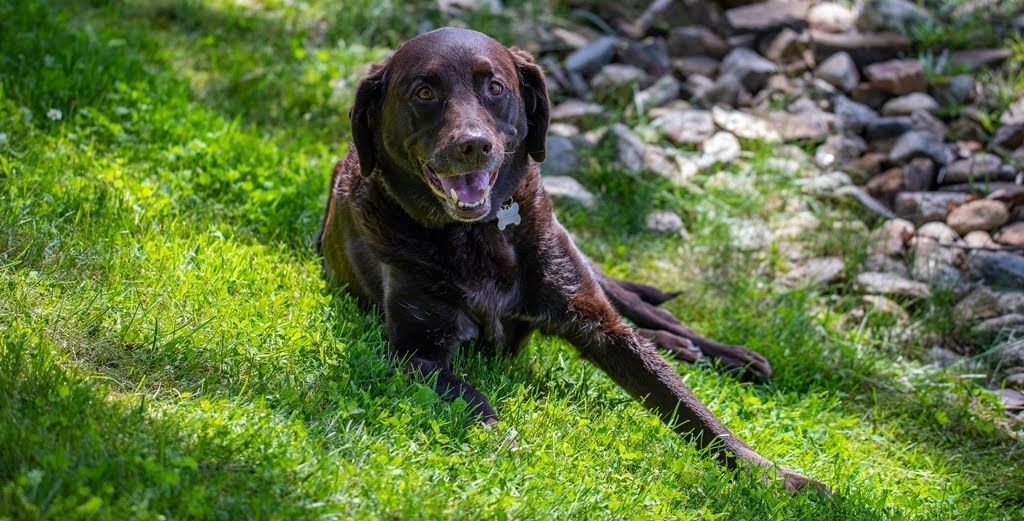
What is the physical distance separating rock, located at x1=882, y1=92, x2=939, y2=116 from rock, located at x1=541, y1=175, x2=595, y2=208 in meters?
2.32

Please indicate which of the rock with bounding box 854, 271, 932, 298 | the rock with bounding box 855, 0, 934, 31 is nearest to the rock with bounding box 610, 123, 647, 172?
the rock with bounding box 854, 271, 932, 298

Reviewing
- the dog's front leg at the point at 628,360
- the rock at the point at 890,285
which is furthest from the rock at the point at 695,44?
the dog's front leg at the point at 628,360

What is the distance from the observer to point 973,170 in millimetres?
6559

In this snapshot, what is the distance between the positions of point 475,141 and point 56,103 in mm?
3032

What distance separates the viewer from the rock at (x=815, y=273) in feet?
19.3

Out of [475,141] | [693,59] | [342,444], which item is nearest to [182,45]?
[693,59]

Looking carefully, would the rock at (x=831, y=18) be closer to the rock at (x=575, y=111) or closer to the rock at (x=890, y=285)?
the rock at (x=575, y=111)

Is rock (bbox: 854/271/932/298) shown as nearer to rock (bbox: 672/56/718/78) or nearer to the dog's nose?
rock (bbox: 672/56/718/78)

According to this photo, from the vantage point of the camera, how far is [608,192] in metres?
6.61

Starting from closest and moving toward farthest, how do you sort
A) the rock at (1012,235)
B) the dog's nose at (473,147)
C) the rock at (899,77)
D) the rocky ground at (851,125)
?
the dog's nose at (473,147), the rocky ground at (851,125), the rock at (1012,235), the rock at (899,77)

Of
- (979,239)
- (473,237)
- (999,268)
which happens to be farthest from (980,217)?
(473,237)

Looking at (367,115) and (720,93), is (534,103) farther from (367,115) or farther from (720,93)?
(720,93)

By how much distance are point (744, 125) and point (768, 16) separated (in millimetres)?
1401

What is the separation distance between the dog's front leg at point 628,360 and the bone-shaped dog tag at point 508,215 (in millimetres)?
270
